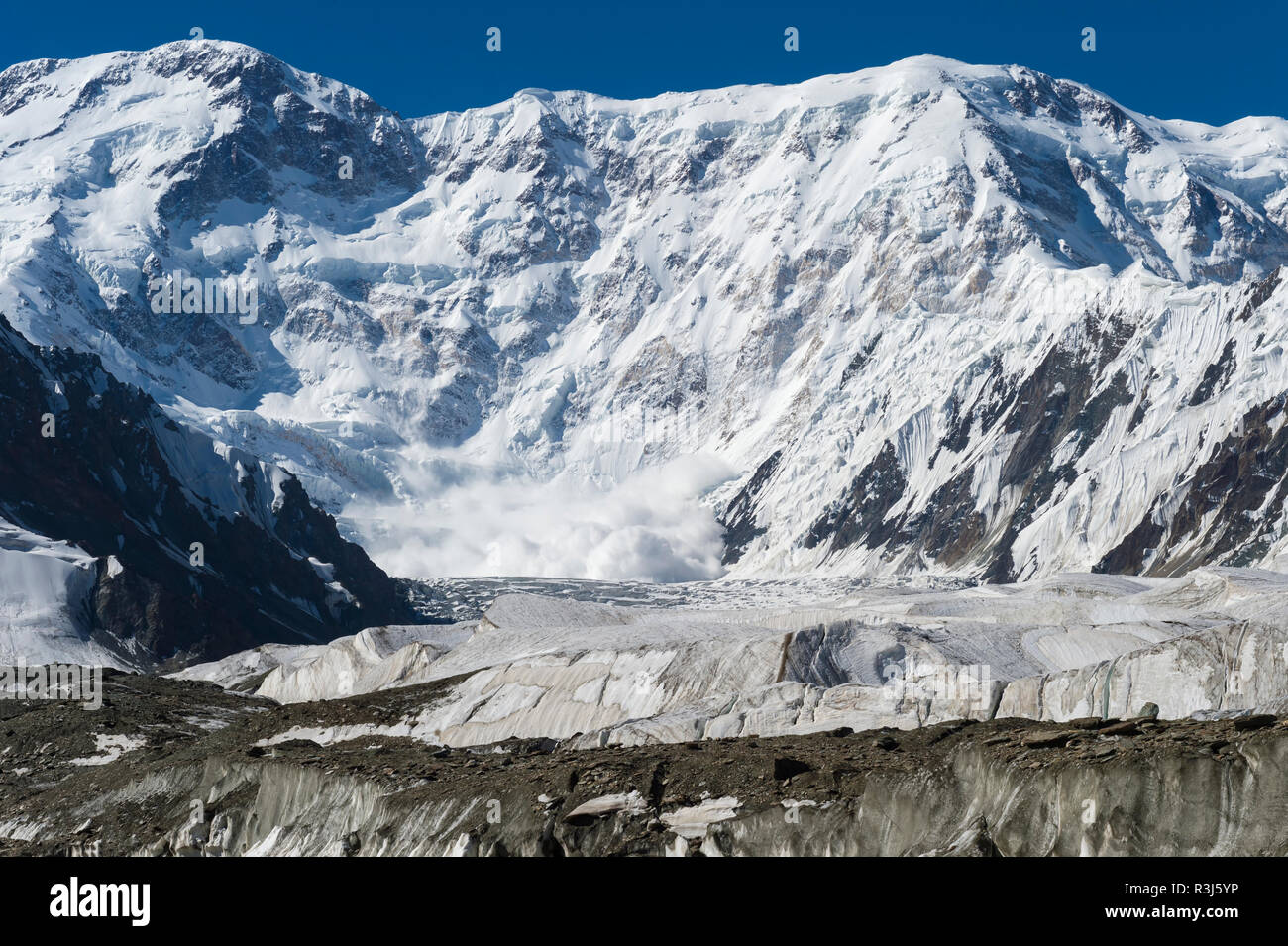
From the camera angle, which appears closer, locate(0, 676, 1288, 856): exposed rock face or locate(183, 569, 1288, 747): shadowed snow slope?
locate(0, 676, 1288, 856): exposed rock face

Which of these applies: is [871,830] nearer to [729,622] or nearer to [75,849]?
[75,849]

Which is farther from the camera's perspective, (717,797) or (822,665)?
(822,665)

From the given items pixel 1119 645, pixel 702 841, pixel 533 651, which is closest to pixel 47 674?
pixel 533 651

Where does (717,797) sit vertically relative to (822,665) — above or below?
below

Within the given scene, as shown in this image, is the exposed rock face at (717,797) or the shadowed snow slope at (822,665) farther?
the shadowed snow slope at (822,665)
